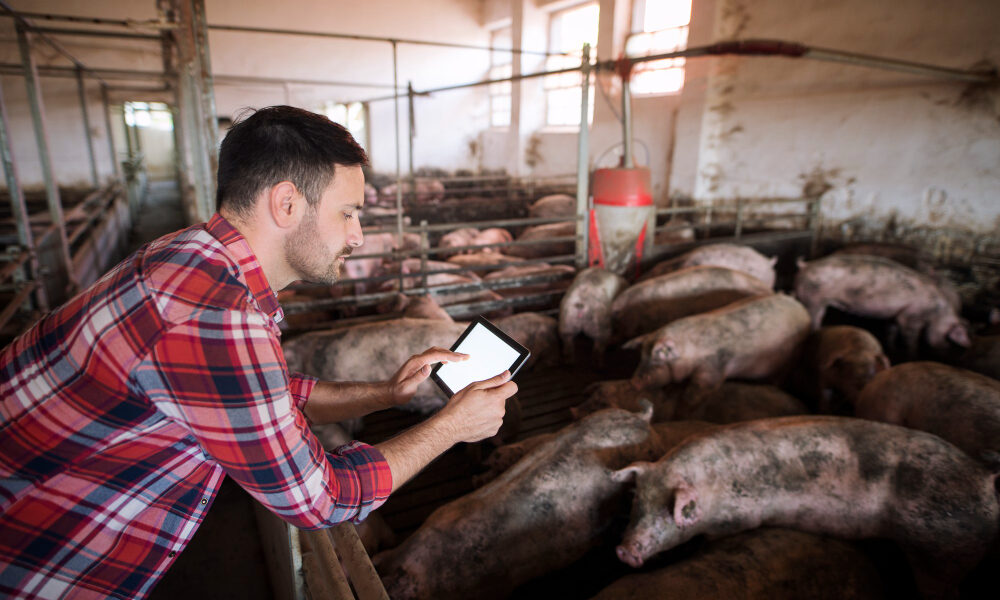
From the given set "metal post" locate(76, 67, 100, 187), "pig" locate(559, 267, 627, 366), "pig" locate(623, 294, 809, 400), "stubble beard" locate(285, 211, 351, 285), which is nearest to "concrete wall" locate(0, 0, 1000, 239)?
"metal post" locate(76, 67, 100, 187)

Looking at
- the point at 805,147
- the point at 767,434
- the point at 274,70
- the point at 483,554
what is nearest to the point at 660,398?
the point at 767,434

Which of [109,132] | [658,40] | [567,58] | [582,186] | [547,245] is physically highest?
[567,58]

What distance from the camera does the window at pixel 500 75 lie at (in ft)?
48.4

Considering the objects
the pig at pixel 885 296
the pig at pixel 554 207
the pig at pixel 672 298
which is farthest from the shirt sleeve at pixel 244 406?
the pig at pixel 554 207

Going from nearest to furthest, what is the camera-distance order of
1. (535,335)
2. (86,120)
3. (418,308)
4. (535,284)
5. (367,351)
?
1. (367,351)
2. (418,308)
3. (535,335)
4. (535,284)
5. (86,120)

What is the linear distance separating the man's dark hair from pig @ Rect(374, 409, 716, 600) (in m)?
1.68

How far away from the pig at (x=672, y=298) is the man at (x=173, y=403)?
431cm

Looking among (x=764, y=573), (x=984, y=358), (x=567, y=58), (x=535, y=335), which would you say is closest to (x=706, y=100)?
(x=567, y=58)

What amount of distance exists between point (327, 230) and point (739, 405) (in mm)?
3506

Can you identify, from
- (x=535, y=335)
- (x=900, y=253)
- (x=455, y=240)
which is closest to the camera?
(x=535, y=335)

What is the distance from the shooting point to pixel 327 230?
133cm

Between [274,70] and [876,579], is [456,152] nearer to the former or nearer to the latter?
[274,70]

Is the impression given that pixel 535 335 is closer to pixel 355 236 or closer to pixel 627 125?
pixel 627 125

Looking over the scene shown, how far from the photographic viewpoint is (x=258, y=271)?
1275 millimetres
